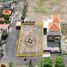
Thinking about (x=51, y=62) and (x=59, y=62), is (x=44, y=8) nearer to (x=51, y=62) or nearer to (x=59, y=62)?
(x=51, y=62)

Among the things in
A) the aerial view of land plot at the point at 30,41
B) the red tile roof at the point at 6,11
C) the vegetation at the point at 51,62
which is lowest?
the vegetation at the point at 51,62

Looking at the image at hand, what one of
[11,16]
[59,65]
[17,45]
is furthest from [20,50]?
[11,16]

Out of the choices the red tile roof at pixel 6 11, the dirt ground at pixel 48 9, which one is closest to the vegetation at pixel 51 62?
the dirt ground at pixel 48 9

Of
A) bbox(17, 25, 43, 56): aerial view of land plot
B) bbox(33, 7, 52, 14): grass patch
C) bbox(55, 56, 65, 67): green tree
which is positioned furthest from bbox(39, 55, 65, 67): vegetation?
bbox(33, 7, 52, 14): grass patch

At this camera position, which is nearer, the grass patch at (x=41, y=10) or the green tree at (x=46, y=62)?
the green tree at (x=46, y=62)

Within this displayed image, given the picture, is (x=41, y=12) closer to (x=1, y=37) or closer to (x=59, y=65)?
(x=1, y=37)

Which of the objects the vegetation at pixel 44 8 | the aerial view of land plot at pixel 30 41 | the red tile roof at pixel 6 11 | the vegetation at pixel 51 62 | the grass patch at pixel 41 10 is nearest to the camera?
the vegetation at pixel 51 62

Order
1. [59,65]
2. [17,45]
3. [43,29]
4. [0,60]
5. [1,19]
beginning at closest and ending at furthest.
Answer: [59,65], [0,60], [17,45], [43,29], [1,19]

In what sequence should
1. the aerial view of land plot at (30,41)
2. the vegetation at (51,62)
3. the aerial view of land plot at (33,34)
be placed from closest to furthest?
the vegetation at (51,62)
the aerial view of land plot at (33,34)
the aerial view of land plot at (30,41)

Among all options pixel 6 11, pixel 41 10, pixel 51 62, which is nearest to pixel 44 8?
pixel 41 10

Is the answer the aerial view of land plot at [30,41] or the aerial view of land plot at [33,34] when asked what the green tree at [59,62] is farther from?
the aerial view of land plot at [30,41]

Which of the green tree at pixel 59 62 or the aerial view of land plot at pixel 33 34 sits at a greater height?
the aerial view of land plot at pixel 33 34
